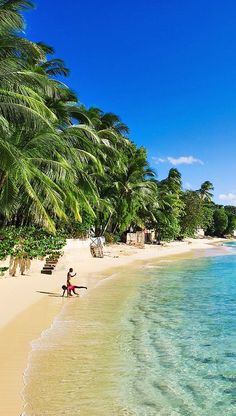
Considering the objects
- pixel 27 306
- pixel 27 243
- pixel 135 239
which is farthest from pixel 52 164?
pixel 135 239

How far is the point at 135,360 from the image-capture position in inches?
361

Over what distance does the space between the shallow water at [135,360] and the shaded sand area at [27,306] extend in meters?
0.23

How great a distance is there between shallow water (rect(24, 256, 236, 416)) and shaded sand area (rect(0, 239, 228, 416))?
226 millimetres

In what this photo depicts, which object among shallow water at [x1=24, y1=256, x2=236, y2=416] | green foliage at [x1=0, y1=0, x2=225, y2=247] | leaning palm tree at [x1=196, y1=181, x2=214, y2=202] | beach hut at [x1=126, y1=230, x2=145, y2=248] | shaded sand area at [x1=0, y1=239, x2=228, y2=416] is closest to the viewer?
shallow water at [x1=24, y1=256, x2=236, y2=416]

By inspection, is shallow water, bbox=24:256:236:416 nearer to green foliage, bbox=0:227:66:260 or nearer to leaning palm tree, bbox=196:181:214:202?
green foliage, bbox=0:227:66:260

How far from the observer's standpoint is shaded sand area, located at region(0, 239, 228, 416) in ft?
24.2

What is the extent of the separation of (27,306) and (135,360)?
6.05 metres

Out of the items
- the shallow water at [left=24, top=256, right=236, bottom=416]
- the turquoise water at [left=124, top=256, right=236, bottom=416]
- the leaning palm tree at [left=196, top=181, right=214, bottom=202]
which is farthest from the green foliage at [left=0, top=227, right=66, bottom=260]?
the leaning palm tree at [left=196, top=181, right=214, bottom=202]

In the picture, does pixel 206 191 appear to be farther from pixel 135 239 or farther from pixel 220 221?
pixel 135 239

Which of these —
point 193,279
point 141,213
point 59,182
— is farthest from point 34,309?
point 141,213

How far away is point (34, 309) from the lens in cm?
1406

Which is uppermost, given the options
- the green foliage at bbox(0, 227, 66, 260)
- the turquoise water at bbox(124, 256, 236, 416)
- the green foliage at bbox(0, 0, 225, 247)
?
the green foliage at bbox(0, 0, 225, 247)

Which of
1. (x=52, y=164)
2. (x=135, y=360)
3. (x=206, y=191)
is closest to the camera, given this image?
(x=135, y=360)

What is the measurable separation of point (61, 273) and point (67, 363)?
574 inches
